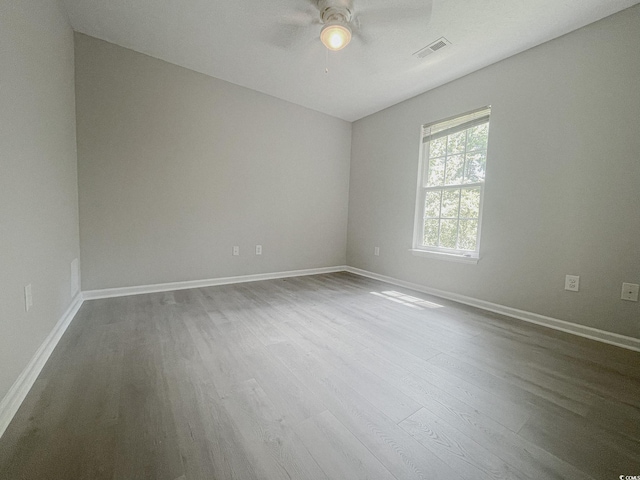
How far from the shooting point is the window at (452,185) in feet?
8.68

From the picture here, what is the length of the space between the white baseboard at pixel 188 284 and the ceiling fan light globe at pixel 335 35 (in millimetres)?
2740

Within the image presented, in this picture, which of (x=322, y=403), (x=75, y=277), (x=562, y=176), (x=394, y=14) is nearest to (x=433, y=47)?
(x=394, y=14)

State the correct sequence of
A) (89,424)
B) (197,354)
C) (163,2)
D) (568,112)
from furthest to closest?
(568,112) < (163,2) < (197,354) < (89,424)

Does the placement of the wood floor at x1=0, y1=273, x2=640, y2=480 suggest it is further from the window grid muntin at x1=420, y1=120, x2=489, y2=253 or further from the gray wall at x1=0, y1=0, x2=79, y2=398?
the window grid muntin at x1=420, y1=120, x2=489, y2=253

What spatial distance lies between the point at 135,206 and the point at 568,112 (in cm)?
415

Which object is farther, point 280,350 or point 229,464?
point 280,350

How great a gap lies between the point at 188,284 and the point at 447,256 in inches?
122

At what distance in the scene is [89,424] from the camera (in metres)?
1.00

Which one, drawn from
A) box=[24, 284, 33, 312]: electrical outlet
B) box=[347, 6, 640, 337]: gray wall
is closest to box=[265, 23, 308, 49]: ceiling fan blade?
box=[347, 6, 640, 337]: gray wall

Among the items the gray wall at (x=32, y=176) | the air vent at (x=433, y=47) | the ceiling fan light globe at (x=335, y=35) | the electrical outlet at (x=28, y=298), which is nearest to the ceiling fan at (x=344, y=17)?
the ceiling fan light globe at (x=335, y=35)

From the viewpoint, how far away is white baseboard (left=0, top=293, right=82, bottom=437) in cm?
100

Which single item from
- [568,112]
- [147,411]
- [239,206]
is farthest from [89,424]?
[568,112]

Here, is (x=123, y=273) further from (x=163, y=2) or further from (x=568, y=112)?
(x=568, y=112)

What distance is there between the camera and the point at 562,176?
2082mm
